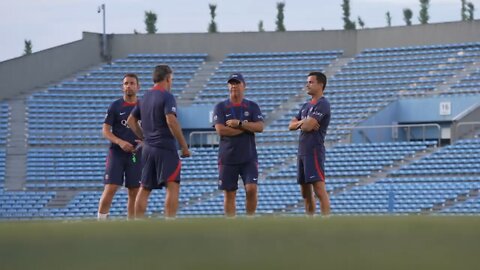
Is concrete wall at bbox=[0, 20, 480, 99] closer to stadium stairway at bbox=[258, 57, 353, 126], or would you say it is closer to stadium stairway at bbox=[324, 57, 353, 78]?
stadium stairway at bbox=[324, 57, 353, 78]

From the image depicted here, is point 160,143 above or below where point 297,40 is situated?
below

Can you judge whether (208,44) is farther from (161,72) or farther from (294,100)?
(161,72)

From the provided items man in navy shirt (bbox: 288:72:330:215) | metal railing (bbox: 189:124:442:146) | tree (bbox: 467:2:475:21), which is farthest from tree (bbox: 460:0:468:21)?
man in navy shirt (bbox: 288:72:330:215)

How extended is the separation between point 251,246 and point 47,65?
1458 inches

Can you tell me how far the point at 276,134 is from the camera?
112ft

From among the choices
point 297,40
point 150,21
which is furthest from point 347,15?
point 297,40

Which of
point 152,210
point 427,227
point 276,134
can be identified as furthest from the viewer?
point 276,134

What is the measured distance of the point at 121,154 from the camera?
11.8 meters

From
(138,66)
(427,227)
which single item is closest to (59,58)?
(138,66)

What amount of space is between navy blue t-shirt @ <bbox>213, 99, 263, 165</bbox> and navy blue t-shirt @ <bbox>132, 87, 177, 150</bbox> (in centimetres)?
100

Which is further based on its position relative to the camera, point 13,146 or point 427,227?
point 13,146

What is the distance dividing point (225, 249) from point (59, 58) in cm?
3732

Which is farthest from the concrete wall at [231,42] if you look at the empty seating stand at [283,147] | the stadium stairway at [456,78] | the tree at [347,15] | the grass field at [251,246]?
the grass field at [251,246]

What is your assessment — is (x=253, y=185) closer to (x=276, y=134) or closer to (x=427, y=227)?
(x=427, y=227)
